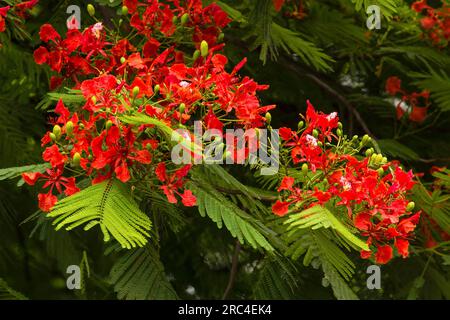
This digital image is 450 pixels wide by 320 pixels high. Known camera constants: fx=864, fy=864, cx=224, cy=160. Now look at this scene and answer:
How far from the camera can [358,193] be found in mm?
2496

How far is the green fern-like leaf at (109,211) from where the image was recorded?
2213 millimetres

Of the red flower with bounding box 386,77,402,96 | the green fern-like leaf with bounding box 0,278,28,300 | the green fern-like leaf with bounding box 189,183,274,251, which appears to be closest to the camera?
the green fern-like leaf with bounding box 189,183,274,251

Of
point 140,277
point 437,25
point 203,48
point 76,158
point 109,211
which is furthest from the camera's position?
point 437,25

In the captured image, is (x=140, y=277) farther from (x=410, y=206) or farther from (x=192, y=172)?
(x=410, y=206)

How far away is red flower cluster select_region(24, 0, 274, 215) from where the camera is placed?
2416 mm

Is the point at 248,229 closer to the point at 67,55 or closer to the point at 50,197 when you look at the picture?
the point at 50,197

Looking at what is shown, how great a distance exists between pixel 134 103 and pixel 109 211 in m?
0.40

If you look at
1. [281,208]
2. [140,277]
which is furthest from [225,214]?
[140,277]

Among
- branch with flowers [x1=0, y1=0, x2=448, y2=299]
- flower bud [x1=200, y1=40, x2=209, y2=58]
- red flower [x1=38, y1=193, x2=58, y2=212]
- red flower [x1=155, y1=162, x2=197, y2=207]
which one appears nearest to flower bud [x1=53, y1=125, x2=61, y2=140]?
branch with flowers [x1=0, y1=0, x2=448, y2=299]

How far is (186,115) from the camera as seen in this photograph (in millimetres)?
2473

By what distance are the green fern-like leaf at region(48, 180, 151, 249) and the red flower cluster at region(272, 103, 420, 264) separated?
1.53 ft

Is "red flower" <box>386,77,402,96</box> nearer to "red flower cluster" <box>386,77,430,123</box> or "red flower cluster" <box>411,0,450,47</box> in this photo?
"red flower cluster" <box>386,77,430,123</box>

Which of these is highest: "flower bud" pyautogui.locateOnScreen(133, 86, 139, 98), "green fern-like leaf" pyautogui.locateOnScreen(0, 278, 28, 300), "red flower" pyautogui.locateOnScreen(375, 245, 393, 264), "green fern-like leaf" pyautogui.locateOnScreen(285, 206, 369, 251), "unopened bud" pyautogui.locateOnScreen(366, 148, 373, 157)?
"flower bud" pyautogui.locateOnScreen(133, 86, 139, 98)
